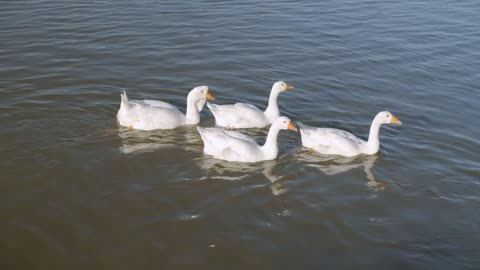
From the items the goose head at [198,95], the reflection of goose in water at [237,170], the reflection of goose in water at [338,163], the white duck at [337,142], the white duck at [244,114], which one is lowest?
the reflection of goose in water at [338,163]

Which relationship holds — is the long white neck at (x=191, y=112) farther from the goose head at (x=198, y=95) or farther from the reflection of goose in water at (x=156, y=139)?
the reflection of goose in water at (x=156, y=139)

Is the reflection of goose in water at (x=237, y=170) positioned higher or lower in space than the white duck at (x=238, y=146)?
lower

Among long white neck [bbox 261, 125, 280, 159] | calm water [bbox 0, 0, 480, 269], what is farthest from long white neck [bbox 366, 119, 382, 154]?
long white neck [bbox 261, 125, 280, 159]

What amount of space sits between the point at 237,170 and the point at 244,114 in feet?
6.02

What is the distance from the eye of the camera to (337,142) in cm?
1101

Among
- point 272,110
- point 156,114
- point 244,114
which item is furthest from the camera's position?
point 272,110

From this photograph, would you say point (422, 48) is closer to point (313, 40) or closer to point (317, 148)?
point (313, 40)

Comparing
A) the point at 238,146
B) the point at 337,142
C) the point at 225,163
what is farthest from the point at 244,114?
the point at 337,142

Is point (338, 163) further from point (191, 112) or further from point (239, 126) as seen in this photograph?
point (191, 112)

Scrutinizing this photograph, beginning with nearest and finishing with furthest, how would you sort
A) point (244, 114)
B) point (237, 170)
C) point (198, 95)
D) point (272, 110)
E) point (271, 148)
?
point (237, 170) < point (271, 148) < point (244, 114) < point (198, 95) < point (272, 110)

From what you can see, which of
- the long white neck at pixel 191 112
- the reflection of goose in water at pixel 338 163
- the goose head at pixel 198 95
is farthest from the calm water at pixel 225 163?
the goose head at pixel 198 95

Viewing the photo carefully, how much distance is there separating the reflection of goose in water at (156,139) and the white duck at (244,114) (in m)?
0.63

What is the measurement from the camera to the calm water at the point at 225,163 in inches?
320

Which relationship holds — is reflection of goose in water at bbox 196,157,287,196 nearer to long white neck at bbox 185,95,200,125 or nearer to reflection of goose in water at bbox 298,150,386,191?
reflection of goose in water at bbox 298,150,386,191
